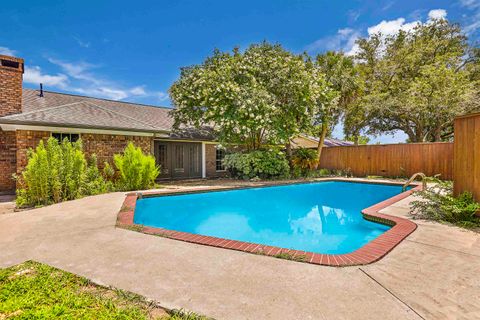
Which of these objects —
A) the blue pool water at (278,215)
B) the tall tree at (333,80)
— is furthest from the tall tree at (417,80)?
the blue pool water at (278,215)

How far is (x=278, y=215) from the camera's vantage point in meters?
7.54

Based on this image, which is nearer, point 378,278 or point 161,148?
point 378,278

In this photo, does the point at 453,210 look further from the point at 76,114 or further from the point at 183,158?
the point at 76,114

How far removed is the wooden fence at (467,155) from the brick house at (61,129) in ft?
33.8

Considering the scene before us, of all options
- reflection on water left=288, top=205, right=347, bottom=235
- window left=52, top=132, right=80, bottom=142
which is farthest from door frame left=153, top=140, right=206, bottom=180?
reflection on water left=288, top=205, right=347, bottom=235

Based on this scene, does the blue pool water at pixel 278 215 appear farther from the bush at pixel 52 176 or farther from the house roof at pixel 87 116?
the house roof at pixel 87 116

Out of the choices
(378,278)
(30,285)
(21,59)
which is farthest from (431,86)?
(21,59)

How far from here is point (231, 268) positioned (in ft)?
9.86

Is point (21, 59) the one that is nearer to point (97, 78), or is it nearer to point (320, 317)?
point (97, 78)

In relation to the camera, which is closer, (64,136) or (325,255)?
(325,255)

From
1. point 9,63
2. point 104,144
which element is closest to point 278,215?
point 104,144

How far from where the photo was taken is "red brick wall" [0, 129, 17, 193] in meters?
9.98

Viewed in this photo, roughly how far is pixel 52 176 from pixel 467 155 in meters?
10.2

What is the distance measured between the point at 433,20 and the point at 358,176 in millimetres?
14641
